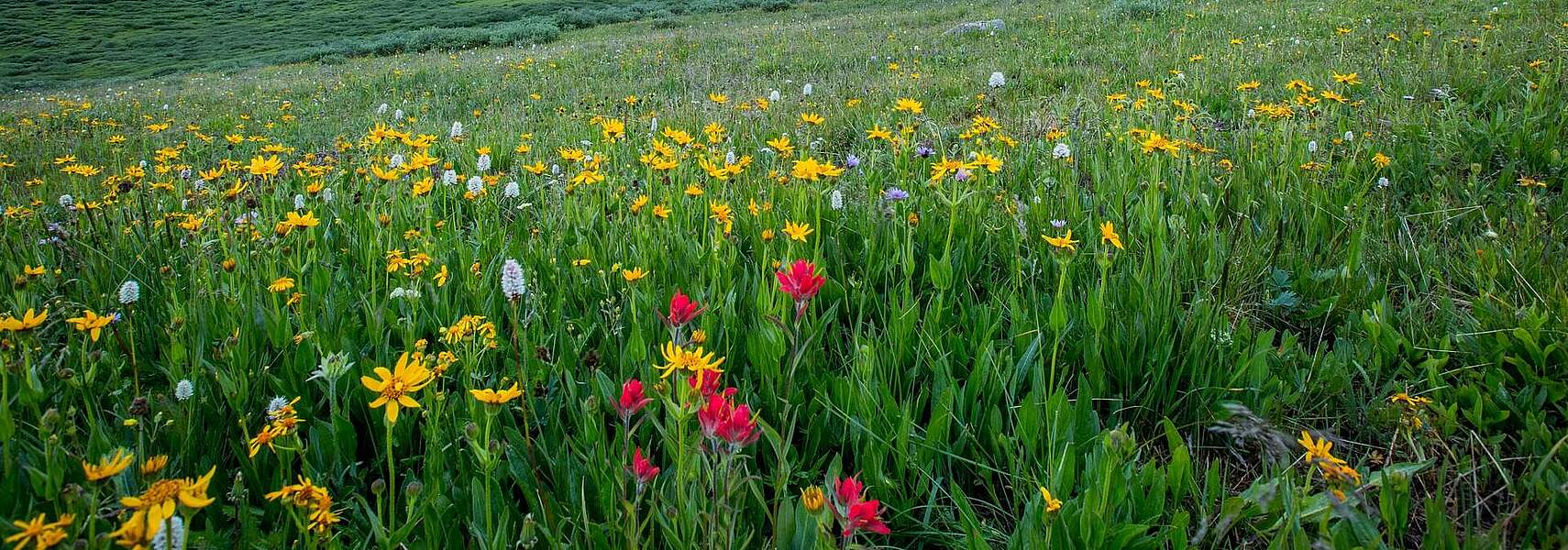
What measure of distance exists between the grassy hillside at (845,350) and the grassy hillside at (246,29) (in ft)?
70.7

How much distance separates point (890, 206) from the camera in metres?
2.52

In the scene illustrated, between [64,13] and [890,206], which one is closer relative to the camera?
[890,206]

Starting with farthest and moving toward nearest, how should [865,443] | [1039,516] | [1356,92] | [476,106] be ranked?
[476,106]
[1356,92]
[865,443]
[1039,516]

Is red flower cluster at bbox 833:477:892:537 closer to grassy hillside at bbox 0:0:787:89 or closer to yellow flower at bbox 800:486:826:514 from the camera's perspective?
yellow flower at bbox 800:486:826:514

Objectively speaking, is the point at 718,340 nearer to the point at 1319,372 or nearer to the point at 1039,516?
the point at 1039,516

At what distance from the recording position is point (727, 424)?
90 cm

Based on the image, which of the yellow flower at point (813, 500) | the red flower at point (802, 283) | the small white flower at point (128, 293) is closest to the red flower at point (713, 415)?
the yellow flower at point (813, 500)

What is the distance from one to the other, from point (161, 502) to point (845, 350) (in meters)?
1.32

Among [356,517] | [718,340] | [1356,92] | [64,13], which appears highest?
[64,13]

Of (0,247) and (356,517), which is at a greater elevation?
(0,247)

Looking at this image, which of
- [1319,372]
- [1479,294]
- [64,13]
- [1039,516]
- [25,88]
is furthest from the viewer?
[64,13]

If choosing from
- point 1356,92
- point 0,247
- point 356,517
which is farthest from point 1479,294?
point 0,247

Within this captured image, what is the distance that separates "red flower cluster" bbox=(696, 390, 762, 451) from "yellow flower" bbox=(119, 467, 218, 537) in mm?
497

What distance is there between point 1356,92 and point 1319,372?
3719 millimetres
